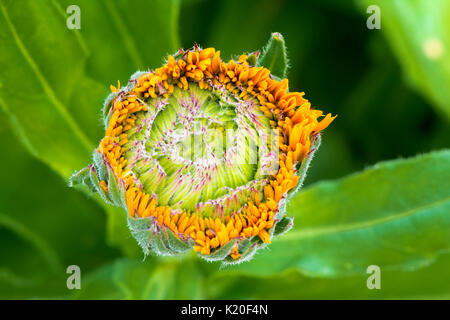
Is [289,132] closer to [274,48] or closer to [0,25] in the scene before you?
[274,48]

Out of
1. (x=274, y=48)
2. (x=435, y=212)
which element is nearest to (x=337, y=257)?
(x=435, y=212)

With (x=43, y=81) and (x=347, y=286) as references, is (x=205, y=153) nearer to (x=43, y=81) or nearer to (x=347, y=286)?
(x=43, y=81)

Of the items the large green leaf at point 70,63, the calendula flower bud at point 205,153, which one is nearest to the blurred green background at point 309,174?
the large green leaf at point 70,63

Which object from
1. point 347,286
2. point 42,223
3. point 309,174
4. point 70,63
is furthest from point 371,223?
point 42,223

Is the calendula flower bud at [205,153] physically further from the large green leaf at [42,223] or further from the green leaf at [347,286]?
the large green leaf at [42,223]

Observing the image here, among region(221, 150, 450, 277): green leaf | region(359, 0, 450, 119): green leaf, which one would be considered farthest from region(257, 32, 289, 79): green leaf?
region(359, 0, 450, 119): green leaf
